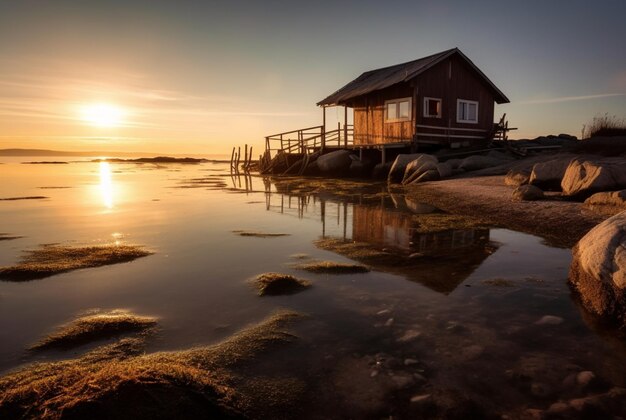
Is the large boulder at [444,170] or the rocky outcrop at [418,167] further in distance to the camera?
the rocky outcrop at [418,167]

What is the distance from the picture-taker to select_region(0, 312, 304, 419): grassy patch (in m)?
2.23

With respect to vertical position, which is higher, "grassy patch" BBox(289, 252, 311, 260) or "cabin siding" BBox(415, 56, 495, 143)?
"cabin siding" BBox(415, 56, 495, 143)

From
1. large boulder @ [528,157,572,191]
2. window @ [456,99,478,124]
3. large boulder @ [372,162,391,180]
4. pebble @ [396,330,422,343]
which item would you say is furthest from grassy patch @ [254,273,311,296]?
window @ [456,99,478,124]

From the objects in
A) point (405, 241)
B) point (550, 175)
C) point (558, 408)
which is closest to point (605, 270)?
point (558, 408)

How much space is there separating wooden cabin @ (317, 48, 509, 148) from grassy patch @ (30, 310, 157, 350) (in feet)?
66.2

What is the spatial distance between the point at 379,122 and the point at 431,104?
346 cm

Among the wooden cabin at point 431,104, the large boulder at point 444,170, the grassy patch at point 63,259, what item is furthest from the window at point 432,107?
the grassy patch at point 63,259

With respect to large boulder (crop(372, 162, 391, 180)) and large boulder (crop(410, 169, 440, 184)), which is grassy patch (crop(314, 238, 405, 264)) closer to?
large boulder (crop(410, 169, 440, 184))

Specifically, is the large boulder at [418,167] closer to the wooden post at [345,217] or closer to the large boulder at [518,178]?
the large boulder at [518,178]

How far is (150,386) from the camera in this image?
2.35 m

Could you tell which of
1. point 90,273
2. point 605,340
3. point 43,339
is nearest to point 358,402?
point 605,340

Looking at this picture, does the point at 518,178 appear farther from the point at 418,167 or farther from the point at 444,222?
the point at 418,167

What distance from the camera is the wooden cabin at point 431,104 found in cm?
2272

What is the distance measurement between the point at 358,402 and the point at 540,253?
5.15 m
